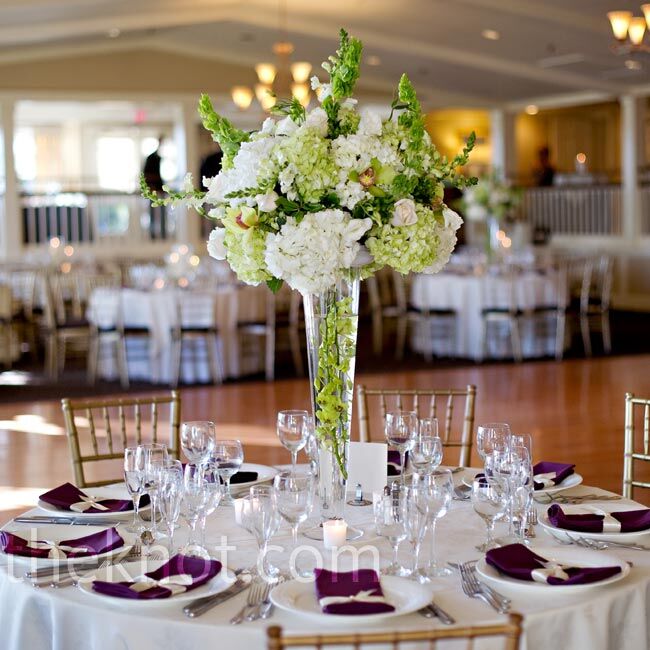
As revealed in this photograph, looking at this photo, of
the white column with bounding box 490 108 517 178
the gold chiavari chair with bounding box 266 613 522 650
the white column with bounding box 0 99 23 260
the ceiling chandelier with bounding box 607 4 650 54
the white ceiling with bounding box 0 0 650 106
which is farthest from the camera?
the white column with bounding box 490 108 517 178

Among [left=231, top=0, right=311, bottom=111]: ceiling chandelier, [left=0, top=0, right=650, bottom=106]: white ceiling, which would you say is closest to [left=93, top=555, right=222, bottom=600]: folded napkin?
[left=231, top=0, right=311, bottom=111]: ceiling chandelier

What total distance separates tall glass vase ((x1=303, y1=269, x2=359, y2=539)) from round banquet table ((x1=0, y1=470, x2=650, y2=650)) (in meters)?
0.35

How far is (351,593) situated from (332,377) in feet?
2.16

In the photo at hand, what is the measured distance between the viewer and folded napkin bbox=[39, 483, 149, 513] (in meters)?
2.95

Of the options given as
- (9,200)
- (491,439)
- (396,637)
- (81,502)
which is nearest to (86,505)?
(81,502)

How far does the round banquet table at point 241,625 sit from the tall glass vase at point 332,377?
0.35 metres

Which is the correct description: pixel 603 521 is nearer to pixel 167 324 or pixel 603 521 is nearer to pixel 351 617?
pixel 351 617

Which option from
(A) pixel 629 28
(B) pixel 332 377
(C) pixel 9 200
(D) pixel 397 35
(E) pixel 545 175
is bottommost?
(B) pixel 332 377

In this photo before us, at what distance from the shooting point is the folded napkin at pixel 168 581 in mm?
2250

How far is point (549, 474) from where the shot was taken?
3186 millimetres

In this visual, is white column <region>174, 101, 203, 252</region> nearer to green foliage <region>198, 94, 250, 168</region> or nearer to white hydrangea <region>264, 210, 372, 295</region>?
green foliage <region>198, 94, 250, 168</region>

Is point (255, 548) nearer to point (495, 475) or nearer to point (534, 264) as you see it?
point (495, 475)

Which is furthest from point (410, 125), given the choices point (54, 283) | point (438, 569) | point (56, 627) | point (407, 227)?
point (54, 283)

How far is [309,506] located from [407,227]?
72 centimetres
